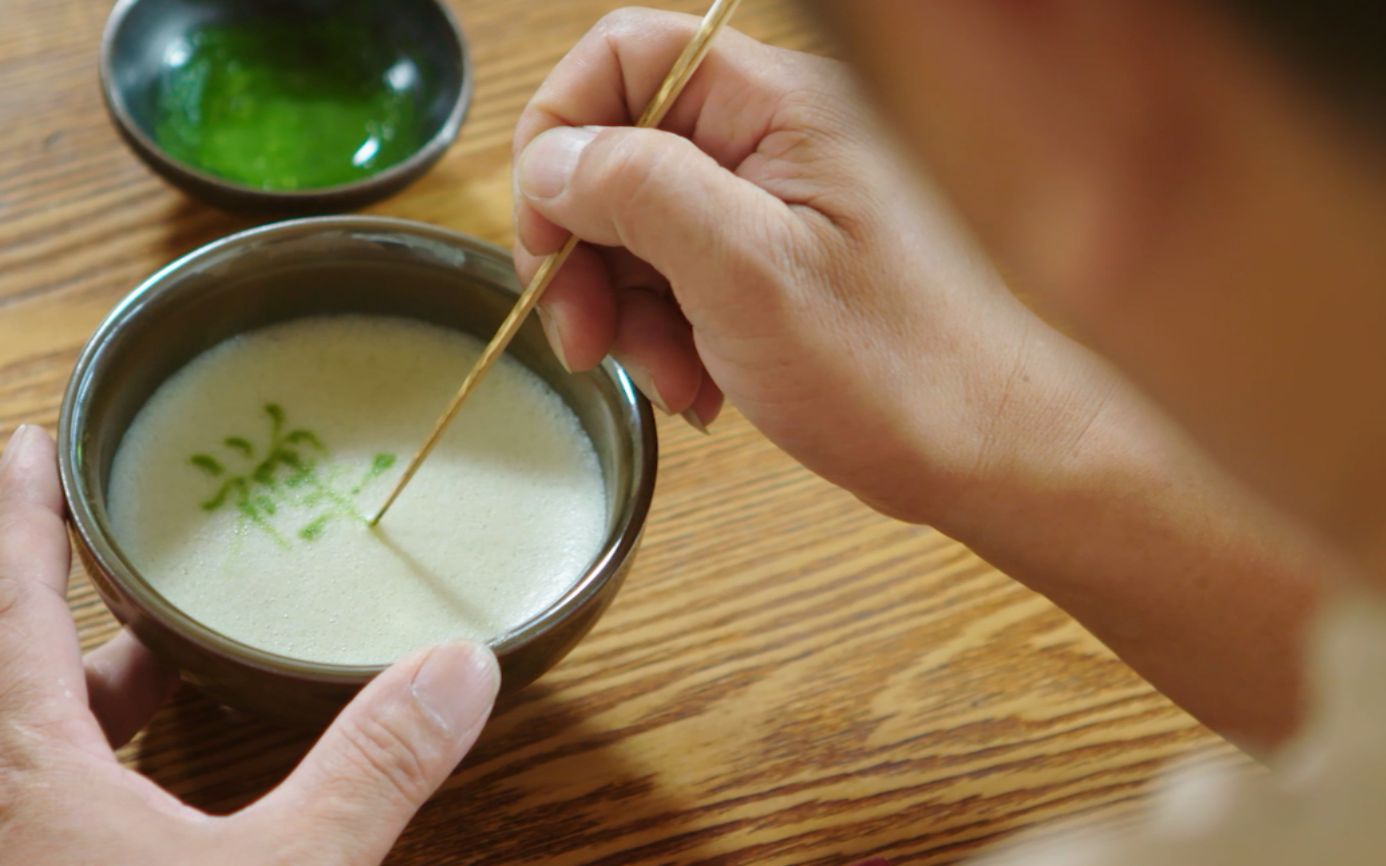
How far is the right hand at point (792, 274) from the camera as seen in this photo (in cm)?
89

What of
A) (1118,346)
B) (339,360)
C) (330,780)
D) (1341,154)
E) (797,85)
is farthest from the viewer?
(339,360)

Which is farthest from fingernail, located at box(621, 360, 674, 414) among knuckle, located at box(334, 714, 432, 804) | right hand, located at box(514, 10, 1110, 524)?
knuckle, located at box(334, 714, 432, 804)

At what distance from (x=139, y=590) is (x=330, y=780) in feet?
0.59

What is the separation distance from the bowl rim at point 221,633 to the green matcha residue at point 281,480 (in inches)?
5.0

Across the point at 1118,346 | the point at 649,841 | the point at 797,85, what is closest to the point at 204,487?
the point at 649,841

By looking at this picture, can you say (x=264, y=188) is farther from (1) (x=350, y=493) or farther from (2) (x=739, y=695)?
(2) (x=739, y=695)

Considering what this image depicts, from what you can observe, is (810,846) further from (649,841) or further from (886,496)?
(886,496)

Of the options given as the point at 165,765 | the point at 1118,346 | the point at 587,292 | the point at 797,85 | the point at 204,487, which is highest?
the point at 1118,346

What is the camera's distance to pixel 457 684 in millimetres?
835

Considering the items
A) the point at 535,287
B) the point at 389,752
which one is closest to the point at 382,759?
the point at 389,752

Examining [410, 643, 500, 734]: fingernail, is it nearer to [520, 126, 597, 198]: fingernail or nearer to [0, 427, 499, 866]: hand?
[0, 427, 499, 866]: hand

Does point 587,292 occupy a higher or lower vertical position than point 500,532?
higher

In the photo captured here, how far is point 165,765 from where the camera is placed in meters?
0.99

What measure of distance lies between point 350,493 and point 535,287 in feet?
0.73
